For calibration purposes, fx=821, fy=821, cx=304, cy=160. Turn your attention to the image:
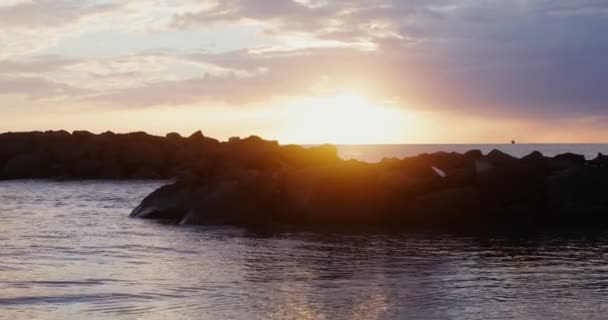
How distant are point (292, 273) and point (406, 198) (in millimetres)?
17119

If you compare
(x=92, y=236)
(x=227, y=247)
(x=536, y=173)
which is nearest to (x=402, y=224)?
(x=536, y=173)

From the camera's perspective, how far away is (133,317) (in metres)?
16.7

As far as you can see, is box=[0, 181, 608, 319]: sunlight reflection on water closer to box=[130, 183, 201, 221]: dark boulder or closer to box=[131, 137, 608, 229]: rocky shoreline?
box=[130, 183, 201, 221]: dark boulder

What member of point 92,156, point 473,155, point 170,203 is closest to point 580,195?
point 473,155

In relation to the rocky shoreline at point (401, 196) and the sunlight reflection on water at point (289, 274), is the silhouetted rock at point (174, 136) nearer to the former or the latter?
the rocky shoreline at point (401, 196)

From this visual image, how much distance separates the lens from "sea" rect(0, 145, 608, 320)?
17.5m

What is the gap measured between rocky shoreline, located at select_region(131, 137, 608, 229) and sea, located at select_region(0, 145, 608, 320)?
321cm

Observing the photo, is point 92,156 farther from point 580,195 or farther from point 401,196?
point 580,195

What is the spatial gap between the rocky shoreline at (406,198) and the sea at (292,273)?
3.21 m

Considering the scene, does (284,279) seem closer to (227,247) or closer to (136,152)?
(227,247)

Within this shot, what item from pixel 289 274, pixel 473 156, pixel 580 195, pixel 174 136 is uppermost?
pixel 174 136

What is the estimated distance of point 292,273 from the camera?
22969 mm

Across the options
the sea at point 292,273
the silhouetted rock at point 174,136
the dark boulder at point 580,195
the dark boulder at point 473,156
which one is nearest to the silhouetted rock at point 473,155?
the dark boulder at point 473,156

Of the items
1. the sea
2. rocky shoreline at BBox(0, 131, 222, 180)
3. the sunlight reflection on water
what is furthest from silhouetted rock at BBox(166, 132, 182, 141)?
the sunlight reflection on water
